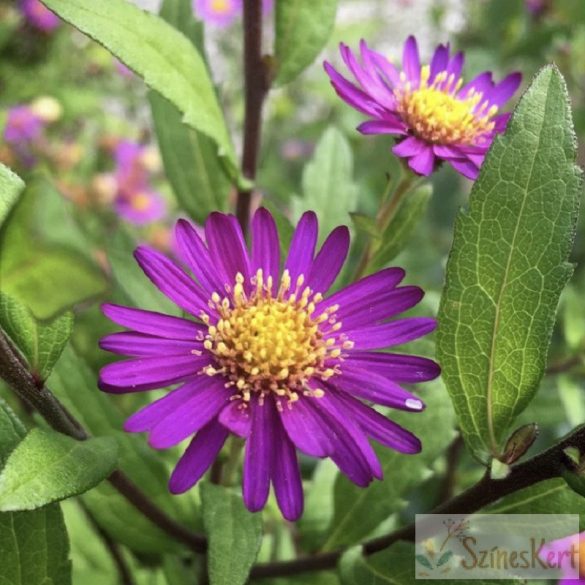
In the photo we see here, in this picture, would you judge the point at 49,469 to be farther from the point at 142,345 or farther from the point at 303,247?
the point at 303,247

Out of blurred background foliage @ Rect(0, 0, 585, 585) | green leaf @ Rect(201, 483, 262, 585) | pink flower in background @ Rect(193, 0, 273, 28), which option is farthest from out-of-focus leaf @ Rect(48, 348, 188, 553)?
pink flower in background @ Rect(193, 0, 273, 28)

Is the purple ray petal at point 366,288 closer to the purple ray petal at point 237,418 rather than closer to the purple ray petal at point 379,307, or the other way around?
the purple ray petal at point 379,307

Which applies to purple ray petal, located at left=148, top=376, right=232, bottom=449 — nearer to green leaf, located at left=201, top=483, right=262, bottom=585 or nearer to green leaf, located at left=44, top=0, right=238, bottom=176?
green leaf, located at left=201, top=483, right=262, bottom=585

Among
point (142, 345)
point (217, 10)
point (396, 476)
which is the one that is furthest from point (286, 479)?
point (217, 10)

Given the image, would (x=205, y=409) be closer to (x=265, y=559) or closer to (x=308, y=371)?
(x=308, y=371)

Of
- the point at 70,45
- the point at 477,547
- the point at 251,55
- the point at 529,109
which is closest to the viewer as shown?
the point at 529,109

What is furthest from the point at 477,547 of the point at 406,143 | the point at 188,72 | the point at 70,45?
the point at 70,45

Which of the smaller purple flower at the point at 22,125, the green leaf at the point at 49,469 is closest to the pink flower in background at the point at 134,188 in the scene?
the smaller purple flower at the point at 22,125
